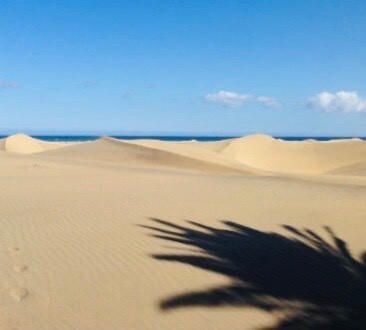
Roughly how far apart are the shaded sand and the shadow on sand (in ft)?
0.06

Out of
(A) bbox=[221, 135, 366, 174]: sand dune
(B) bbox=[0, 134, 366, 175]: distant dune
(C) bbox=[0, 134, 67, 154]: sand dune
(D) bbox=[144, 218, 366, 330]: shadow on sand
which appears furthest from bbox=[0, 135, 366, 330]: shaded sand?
(C) bbox=[0, 134, 67, 154]: sand dune

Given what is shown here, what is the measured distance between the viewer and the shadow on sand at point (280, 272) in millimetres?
6555

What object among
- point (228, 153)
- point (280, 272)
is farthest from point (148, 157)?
point (280, 272)

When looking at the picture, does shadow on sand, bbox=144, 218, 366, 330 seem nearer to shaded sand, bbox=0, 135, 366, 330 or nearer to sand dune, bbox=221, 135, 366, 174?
shaded sand, bbox=0, 135, 366, 330

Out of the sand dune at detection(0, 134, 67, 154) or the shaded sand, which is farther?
the sand dune at detection(0, 134, 67, 154)

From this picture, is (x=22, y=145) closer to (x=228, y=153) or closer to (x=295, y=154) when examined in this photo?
(x=228, y=153)

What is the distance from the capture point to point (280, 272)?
777 centimetres

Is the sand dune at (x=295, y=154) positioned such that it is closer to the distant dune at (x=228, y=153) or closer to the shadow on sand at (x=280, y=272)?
the distant dune at (x=228, y=153)

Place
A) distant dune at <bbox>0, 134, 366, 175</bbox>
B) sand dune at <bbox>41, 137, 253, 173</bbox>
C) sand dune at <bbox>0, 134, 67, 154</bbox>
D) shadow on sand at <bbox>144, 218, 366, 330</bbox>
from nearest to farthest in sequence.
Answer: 1. shadow on sand at <bbox>144, 218, 366, 330</bbox>
2. sand dune at <bbox>41, 137, 253, 173</bbox>
3. distant dune at <bbox>0, 134, 366, 175</bbox>
4. sand dune at <bbox>0, 134, 67, 154</bbox>

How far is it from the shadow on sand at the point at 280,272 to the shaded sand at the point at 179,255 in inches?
0.7

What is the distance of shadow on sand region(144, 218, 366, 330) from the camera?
21.5 feet

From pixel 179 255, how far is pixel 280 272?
4.71 ft

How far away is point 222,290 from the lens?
689 centimetres

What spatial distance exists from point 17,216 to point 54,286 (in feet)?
13.2
